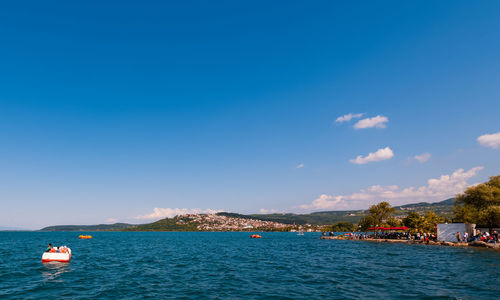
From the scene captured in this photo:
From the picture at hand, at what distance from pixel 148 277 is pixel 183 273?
13.8ft

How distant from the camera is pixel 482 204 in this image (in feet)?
235

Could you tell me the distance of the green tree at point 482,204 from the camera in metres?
→ 63.7

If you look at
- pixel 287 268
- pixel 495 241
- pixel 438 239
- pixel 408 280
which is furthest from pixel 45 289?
pixel 438 239

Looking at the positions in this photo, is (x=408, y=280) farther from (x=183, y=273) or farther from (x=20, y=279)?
(x=20, y=279)

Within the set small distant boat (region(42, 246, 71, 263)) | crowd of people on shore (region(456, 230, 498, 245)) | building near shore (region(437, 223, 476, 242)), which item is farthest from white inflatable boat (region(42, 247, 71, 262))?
building near shore (region(437, 223, 476, 242))

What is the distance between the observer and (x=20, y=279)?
30.2 meters

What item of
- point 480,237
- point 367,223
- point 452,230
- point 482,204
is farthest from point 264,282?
point 367,223

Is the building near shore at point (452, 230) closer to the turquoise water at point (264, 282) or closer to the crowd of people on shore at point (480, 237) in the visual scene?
the crowd of people on shore at point (480, 237)

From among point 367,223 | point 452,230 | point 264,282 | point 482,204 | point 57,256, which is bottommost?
point 367,223

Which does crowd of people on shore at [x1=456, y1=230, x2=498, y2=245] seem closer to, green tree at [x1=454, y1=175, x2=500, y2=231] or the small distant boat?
green tree at [x1=454, y1=175, x2=500, y2=231]

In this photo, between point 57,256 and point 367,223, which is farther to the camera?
point 367,223

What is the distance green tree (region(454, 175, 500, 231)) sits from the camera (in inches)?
2506

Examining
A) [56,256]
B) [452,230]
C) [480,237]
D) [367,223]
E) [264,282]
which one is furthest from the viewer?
[367,223]

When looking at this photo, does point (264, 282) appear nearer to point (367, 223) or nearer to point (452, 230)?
point (452, 230)
